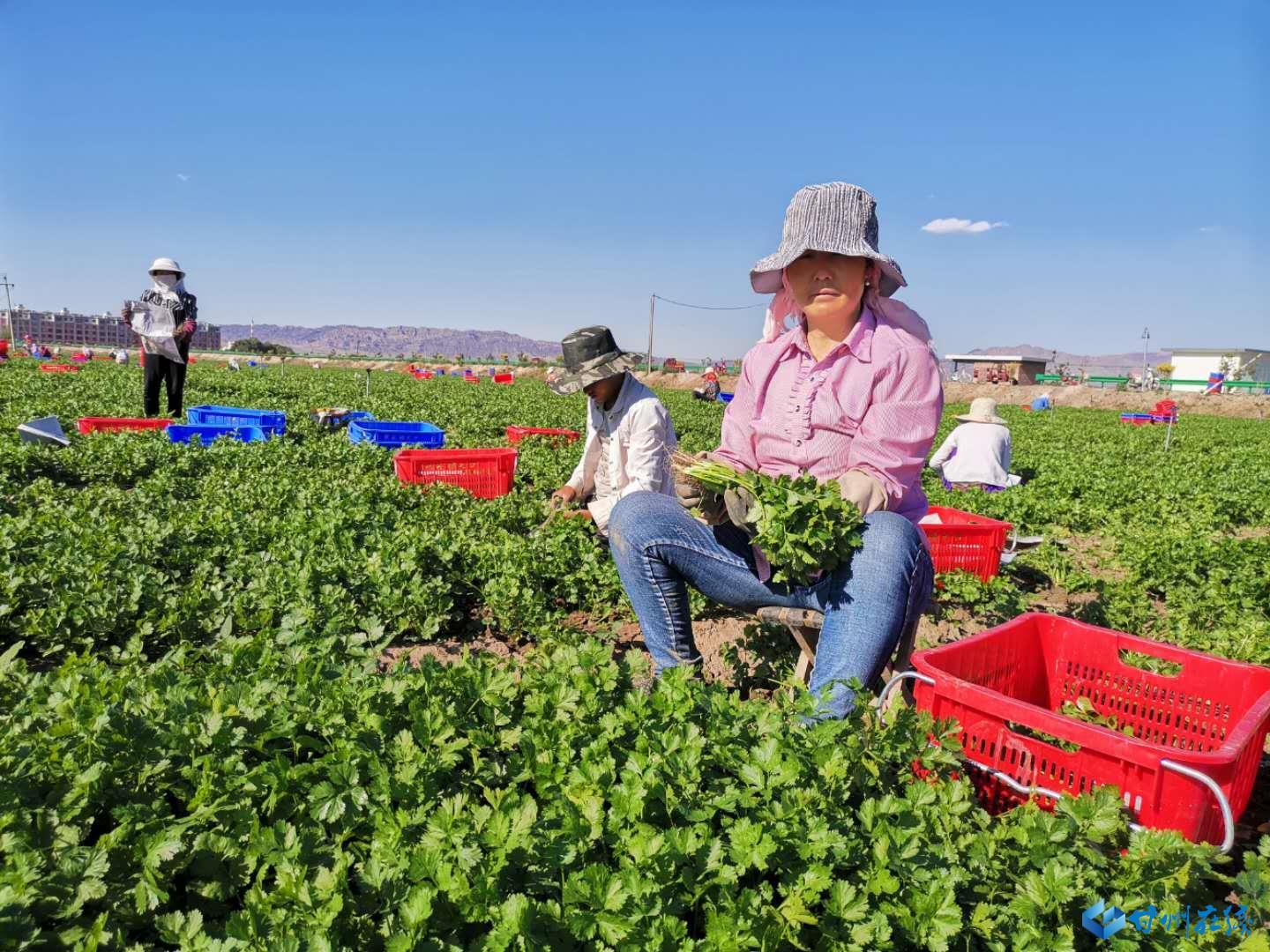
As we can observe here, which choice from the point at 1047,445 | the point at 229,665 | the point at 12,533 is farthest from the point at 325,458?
the point at 1047,445

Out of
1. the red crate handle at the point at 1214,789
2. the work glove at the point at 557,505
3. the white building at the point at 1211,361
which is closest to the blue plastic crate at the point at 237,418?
the work glove at the point at 557,505

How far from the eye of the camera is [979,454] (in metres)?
8.85

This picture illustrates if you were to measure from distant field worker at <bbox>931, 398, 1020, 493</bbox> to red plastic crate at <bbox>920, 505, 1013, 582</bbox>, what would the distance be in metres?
3.26

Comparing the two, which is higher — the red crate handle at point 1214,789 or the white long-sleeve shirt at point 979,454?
the white long-sleeve shirt at point 979,454

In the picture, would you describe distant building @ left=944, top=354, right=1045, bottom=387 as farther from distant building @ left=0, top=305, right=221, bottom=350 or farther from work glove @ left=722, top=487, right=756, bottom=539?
distant building @ left=0, top=305, right=221, bottom=350

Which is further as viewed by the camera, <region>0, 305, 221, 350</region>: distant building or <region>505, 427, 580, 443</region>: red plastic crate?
<region>0, 305, 221, 350</region>: distant building

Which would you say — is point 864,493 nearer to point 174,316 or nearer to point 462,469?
point 462,469

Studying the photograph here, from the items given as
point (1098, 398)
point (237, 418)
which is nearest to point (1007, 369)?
point (1098, 398)

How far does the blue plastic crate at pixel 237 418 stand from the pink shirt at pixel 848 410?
25.8ft

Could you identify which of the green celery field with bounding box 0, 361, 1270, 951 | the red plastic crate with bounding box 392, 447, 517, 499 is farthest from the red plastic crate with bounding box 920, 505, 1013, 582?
the red plastic crate with bounding box 392, 447, 517, 499

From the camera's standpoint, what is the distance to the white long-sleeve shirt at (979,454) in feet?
28.8

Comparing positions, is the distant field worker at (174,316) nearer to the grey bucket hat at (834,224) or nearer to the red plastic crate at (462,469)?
the red plastic crate at (462,469)

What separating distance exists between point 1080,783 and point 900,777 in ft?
1.59

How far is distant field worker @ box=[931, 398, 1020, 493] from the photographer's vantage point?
8773 millimetres
